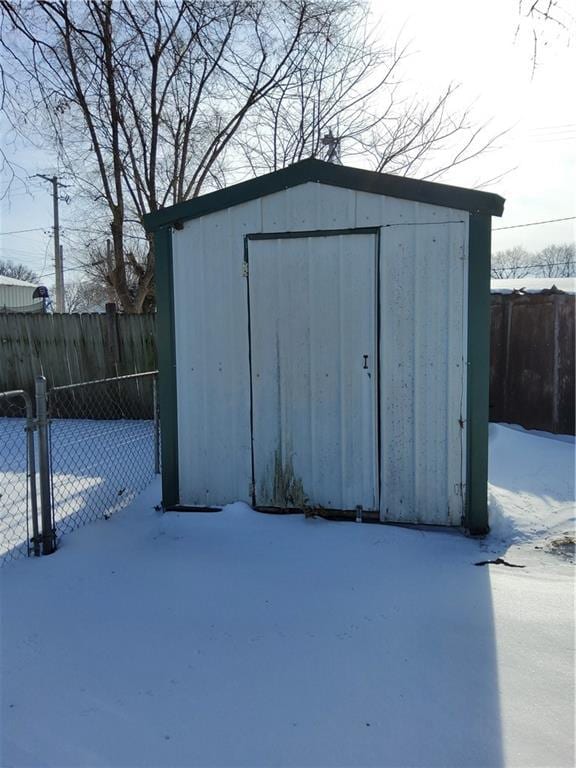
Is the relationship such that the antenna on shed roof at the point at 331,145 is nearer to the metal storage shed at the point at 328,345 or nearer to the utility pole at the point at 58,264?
the metal storage shed at the point at 328,345

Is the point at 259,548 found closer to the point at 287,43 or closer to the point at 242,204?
the point at 242,204

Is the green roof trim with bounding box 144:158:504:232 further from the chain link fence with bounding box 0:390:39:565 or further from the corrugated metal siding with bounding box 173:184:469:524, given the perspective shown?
the chain link fence with bounding box 0:390:39:565

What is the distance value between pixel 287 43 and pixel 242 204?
7.00m

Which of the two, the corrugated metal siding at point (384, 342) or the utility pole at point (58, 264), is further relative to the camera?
the utility pole at point (58, 264)

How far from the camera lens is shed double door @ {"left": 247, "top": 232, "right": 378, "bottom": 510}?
3930 mm

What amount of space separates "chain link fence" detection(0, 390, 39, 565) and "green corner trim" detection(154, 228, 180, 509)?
0.94 metres

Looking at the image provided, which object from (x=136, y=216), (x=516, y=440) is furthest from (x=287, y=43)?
(x=516, y=440)

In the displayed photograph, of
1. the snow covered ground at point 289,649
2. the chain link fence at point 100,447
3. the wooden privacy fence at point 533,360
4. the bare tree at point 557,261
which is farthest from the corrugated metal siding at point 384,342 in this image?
the bare tree at point 557,261

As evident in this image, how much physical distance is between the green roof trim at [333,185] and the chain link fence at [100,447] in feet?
4.26

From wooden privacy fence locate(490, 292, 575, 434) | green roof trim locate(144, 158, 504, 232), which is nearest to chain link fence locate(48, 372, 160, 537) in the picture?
green roof trim locate(144, 158, 504, 232)

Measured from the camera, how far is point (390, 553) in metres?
3.47

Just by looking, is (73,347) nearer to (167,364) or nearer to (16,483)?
(16,483)

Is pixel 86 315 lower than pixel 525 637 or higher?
higher

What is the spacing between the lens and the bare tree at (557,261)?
3731 centimetres
